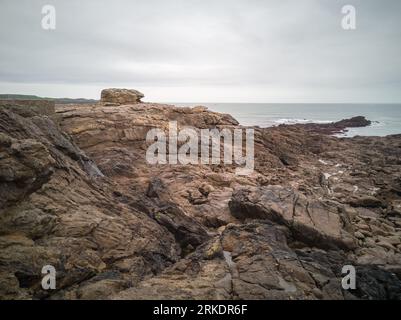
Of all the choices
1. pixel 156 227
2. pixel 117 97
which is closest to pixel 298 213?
pixel 156 227

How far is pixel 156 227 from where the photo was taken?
1091cm

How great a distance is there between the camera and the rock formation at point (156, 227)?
7.48 m

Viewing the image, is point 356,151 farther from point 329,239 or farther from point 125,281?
point 125,281

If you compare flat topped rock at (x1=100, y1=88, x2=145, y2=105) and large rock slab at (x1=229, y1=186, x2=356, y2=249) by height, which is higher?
flat topped rock at (x1=100, y1=88, x2=145, y2=105)

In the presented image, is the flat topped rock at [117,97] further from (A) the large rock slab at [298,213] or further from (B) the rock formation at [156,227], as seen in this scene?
(A) the large rock slab at [298,213]

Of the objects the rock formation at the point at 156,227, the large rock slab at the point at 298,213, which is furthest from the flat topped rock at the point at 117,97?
the large rock slab at the point at 298,213

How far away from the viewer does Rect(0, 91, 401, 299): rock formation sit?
24.5ft

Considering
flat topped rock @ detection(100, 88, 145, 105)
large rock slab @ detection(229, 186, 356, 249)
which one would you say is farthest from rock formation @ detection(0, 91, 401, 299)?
flat topped rock @ detection(100, 88, 145, 105)

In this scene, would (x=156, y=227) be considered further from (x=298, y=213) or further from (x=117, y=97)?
(x=117, y=97)

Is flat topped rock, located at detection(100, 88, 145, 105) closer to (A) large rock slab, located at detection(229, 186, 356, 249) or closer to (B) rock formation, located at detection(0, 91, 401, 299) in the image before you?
(B) rock formation, located at detection(0, 91, 401, 299)

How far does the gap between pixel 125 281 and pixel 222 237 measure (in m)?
3.50

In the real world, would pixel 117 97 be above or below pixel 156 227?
above
